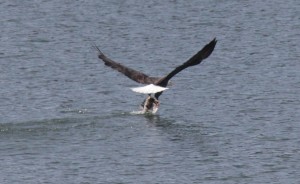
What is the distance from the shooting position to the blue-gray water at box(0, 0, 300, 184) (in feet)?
75.5

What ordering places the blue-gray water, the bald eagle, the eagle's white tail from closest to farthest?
the blue-gray water → the eagle's white tail → the bald eagle

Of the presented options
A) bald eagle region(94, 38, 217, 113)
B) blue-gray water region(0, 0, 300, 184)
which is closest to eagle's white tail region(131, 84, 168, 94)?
bald eagle region(94, 38, 217, 113)

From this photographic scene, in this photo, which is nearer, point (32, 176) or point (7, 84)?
point (32, 176)

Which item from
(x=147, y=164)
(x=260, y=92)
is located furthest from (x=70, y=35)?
(x=147, y=164)

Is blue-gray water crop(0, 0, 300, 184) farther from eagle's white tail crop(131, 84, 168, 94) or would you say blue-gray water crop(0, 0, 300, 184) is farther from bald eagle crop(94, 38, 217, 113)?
eagle's white tail crop(131, 84, 168, 94)

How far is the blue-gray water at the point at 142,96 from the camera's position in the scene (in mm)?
23016

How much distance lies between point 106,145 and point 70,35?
16.1 m

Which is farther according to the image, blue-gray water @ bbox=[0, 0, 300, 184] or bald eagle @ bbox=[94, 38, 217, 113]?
bald eagle @ bbox=[94, 38, 217, 113]

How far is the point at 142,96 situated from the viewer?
30.4 metres

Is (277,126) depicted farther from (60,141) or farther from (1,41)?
(1,41)

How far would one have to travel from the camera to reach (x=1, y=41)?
38.5 m

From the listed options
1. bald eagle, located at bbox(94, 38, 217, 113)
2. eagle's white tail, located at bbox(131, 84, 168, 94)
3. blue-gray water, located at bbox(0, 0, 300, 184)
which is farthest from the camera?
bald eagle, located at bbox(94, 38, 217, 113)

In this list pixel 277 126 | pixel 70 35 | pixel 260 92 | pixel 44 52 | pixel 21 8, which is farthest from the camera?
pixel 21 8

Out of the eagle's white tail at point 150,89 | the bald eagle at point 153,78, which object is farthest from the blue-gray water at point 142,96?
the eagle's white tail at point 150,89
